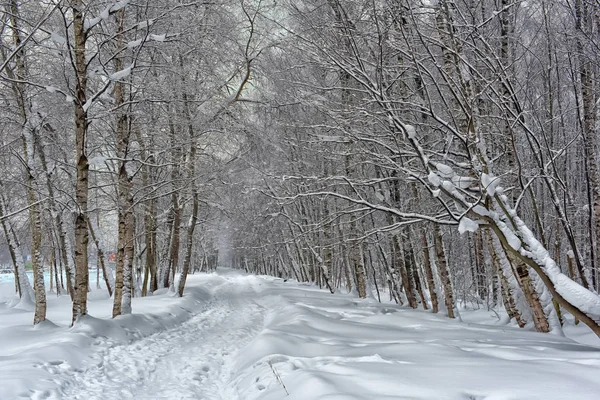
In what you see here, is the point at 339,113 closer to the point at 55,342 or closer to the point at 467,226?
the point at 467,226

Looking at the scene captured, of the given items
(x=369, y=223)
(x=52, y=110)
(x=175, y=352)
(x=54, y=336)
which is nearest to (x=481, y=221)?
(x=175, y=352)

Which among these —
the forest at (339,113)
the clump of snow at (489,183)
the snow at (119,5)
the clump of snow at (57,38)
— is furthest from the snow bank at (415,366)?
the snow at (119,5)

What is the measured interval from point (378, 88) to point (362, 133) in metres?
1.38

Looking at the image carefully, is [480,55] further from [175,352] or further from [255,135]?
[255,135]

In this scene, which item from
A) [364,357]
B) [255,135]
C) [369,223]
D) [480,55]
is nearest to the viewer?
[480,55]

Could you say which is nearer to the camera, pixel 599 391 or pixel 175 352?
pixel 599 391

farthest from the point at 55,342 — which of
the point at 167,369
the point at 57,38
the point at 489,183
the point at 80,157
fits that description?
the point at 489,183

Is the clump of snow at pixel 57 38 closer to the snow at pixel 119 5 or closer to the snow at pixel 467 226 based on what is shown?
the snow at pixel 119 5

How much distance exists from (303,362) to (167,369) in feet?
8.89

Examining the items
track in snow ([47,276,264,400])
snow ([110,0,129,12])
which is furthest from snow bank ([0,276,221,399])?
snow ([110,0,129,12])

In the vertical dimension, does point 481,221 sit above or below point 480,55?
below

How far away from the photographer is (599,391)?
3117 mm

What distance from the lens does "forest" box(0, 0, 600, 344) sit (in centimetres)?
480

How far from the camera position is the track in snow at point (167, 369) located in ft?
17.6
